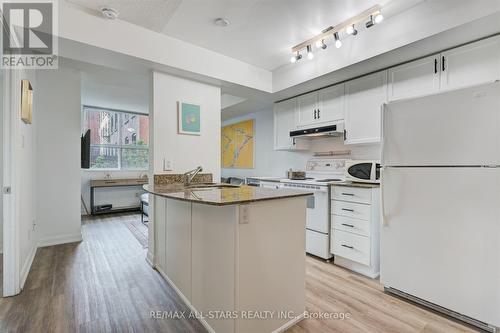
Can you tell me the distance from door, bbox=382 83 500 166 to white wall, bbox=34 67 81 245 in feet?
13.5

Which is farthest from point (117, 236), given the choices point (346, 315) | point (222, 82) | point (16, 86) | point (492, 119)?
point (492, 119)

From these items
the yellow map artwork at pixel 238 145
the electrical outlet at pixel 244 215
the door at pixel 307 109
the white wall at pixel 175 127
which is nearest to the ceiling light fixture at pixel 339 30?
the door at pixel 307 109

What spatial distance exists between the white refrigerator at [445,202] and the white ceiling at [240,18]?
108cm

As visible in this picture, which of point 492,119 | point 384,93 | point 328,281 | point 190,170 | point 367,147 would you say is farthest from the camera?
point 367,147

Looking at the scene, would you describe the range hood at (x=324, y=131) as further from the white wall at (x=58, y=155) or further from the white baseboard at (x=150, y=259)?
the white wall at (x=58, y=155)

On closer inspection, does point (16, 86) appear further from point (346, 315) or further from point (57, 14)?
point (346, 315)

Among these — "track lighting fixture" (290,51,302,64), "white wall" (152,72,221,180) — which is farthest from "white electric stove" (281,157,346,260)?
"track lighting fixture" (290,51,302,64)

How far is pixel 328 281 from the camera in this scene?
2.44 meters

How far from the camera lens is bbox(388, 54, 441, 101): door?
7.66 ft

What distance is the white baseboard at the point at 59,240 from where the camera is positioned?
10.9ft

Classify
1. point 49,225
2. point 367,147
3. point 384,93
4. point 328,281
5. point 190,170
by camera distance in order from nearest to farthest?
point 328,281, point 384,93, point 190,170, point 367,147, point 49,225

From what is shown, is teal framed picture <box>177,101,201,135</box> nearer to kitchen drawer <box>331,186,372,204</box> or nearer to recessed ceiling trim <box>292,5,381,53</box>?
recessed ceiling trim <box>292,5,381,53</box>

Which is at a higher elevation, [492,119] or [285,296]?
[492,119]

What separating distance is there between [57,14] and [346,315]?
348 cm
